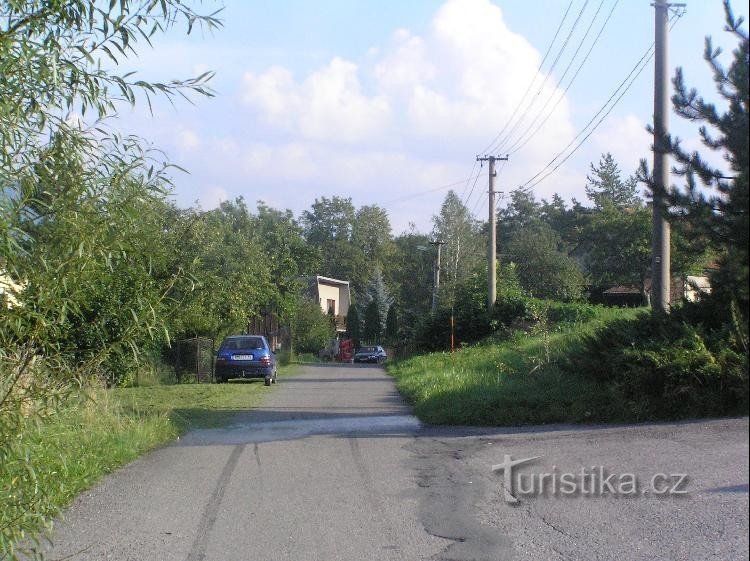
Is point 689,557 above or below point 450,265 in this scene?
below

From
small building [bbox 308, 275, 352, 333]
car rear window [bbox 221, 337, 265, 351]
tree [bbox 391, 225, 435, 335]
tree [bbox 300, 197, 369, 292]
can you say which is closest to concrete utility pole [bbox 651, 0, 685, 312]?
car rear window [bbox 221, 337, 265, 351]

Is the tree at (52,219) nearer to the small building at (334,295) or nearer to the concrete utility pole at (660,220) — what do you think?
the concrete utility pole at (660,220)

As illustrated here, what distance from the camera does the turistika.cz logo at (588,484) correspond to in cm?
714

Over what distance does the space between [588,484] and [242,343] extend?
18393 mm

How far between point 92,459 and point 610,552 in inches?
228

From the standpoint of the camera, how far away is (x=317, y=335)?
201 ft

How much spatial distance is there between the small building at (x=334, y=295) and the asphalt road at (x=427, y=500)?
2608 inches

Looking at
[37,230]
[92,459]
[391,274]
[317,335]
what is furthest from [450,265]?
[37,230]

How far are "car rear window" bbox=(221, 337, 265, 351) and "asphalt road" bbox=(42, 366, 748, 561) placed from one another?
13106 mm

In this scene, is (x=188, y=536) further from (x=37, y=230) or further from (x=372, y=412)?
(x=372, y=412)

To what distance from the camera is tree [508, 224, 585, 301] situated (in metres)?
55.0

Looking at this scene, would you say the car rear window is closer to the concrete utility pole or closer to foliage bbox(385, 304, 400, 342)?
the concrete utility pole

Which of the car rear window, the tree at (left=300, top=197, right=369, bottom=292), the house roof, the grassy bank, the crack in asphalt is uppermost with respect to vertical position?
the tree at (left=300, top=197, right=369, bottom=292)

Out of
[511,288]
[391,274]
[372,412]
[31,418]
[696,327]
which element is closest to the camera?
[31,418]
